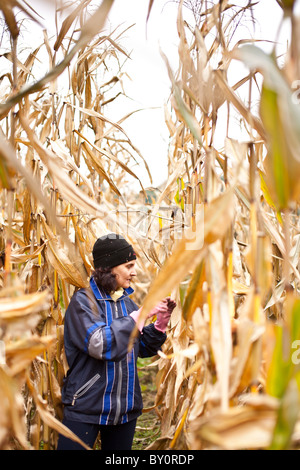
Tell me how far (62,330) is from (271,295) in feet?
2.85

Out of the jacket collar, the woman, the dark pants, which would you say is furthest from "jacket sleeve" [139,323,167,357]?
the dark pants

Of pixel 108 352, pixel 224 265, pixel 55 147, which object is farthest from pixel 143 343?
pixel 224 265

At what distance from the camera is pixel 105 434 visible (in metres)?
1.62

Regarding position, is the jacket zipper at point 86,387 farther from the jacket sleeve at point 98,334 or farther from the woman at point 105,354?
the jacket sleeve at point 98,334

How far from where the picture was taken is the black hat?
166cm

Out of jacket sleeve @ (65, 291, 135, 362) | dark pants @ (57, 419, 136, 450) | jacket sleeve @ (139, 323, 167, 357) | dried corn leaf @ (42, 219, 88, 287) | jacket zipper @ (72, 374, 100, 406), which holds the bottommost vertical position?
dark pants @ (57, 419, 136, 450)

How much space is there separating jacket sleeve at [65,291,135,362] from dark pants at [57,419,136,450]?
0.28 meters

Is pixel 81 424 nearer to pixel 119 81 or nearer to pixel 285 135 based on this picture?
pixel 285 135

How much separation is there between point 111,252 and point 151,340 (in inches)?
15.2
